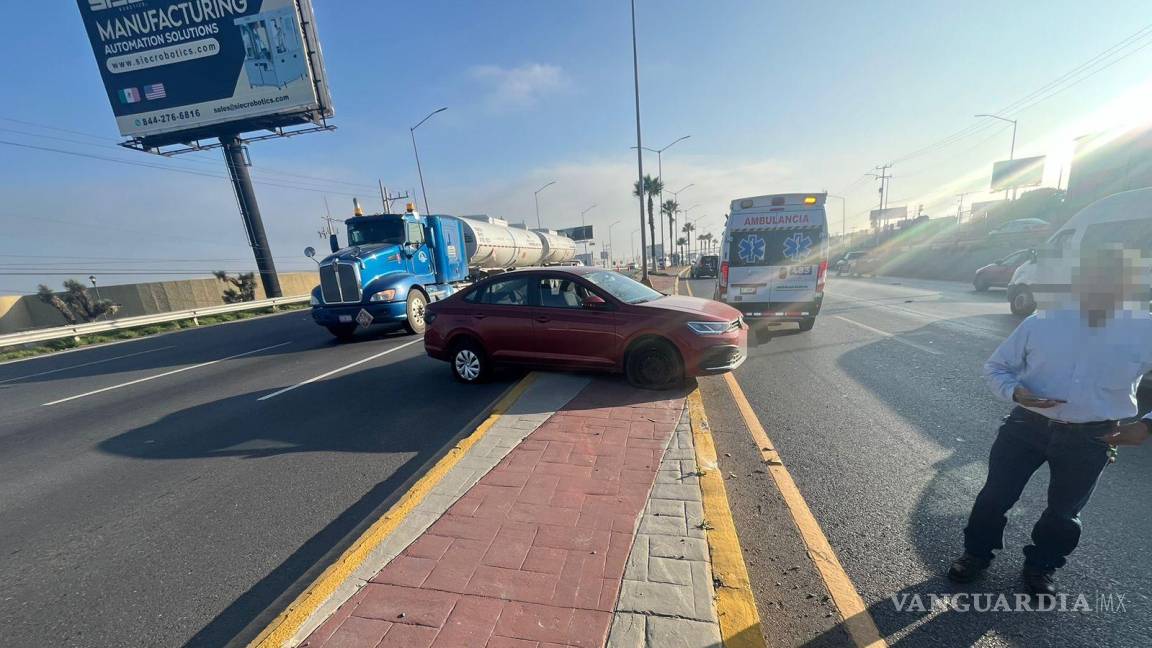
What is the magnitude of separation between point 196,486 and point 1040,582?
19.0 ft

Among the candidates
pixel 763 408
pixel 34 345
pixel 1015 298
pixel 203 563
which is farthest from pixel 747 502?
pixel 34 345

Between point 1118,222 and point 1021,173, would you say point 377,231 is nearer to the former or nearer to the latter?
point 1118,222

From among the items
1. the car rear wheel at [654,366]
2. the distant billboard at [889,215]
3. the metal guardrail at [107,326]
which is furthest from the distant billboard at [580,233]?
the car rear wheel at [654,366]

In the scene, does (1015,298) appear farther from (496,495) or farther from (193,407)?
(193,407)

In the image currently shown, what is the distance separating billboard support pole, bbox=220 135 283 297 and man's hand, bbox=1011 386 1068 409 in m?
29.8

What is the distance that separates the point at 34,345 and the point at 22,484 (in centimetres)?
1494

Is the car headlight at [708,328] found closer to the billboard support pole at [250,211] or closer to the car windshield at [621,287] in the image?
the car windshield at [621,287]

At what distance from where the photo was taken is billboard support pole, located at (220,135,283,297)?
77.7ft

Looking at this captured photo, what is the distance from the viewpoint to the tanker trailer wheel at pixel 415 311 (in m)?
10.3

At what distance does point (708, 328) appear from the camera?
478cm

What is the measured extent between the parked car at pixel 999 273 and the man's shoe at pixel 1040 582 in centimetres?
1572

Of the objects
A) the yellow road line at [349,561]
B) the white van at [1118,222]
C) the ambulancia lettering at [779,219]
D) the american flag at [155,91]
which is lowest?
the yellow road line at [349,561]

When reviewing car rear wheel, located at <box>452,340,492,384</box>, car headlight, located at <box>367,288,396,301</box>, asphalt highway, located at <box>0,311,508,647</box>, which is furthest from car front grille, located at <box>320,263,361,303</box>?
car rear wheel, located at <box>452,340,492,384</box>

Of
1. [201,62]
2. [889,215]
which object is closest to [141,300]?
[201,62]
